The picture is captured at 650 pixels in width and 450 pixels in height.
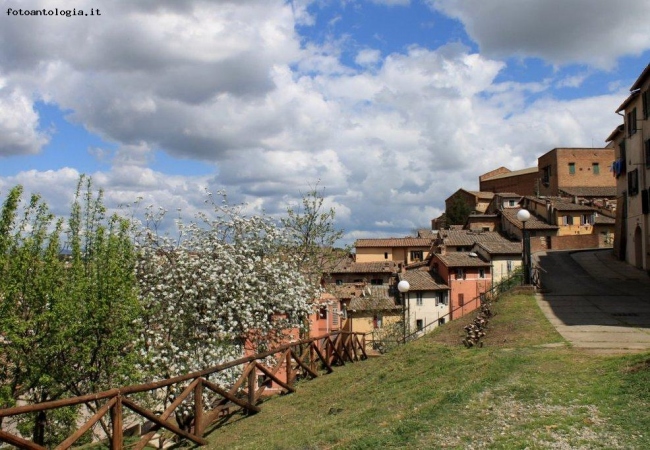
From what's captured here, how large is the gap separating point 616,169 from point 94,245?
32.8 metres

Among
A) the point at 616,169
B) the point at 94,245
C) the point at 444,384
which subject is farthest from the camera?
the point at 616,169

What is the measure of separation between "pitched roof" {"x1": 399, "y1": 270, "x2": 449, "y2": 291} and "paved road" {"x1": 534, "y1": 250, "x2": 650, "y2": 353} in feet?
46.2

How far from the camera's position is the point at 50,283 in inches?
491

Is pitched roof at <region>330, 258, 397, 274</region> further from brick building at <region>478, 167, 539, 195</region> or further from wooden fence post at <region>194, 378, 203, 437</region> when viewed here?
wooden fence post at <region>194, 378, 203, 437</region>

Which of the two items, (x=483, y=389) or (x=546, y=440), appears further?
(x=483, y=389)

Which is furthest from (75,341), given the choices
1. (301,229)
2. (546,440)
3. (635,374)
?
(301,229)

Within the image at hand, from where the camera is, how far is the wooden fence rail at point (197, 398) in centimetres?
705

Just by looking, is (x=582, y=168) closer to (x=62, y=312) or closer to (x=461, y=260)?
(x=461, y=260)

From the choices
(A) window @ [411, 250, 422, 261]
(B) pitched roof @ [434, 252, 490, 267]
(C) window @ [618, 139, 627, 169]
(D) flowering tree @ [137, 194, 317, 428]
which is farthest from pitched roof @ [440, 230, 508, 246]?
(D) flowering tree @ [137, 194, 317, 428]

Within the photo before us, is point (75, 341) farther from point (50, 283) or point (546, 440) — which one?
point (546, 440)

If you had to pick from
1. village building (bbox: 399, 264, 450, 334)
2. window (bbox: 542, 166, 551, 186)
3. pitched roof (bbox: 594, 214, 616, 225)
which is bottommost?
village building (bbox: 399, 264, 450, 334)

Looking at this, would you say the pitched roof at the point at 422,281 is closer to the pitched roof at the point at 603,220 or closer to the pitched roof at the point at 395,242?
the pitched roof at the point at 603,220

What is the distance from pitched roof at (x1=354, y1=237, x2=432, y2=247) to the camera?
73.4m

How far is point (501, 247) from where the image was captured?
2100 inches
